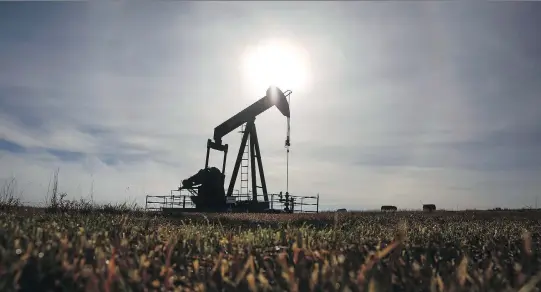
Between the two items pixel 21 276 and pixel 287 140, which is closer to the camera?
pixel 21 276

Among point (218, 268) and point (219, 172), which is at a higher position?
point (219, 172)

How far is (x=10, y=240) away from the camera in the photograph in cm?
330

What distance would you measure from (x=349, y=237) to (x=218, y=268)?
239cm

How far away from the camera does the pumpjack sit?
29406mm

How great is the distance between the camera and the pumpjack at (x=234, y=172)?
1158 inches

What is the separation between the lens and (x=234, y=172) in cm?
3105

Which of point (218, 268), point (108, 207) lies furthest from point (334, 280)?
point (108, 207)

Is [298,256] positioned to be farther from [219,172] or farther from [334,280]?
[219,172]

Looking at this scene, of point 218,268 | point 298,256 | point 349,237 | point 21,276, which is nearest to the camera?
point 21,276

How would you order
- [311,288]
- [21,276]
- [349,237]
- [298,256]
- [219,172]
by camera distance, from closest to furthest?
[311,288] → [21,276] → [298,256] → [349,237] → [219,172]

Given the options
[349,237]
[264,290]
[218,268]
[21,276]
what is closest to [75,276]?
[21,276]

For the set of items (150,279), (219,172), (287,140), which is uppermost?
(287,140)

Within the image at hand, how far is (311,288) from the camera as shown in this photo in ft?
7.86

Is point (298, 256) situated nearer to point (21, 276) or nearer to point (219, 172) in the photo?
point (21, 276)
